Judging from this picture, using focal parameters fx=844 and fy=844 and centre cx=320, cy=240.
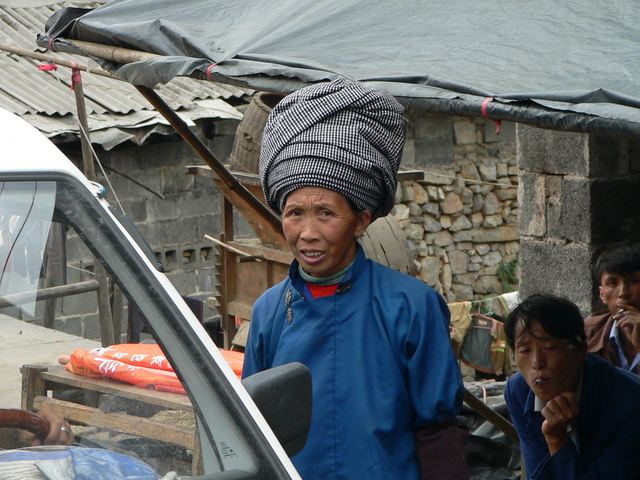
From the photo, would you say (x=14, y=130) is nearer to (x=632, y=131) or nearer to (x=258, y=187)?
(x=632, y=131)

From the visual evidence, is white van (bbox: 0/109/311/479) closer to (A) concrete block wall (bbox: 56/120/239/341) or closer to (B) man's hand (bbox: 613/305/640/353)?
(B) man's hand (bbox: 613/305/640/353)

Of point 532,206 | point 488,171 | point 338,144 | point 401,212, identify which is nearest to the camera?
point 338,144

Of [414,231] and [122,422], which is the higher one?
[414,231]

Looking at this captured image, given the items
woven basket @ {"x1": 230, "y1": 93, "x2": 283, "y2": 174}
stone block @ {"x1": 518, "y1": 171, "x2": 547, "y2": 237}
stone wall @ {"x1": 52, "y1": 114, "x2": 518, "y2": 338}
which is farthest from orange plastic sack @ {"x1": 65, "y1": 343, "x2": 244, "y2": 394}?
stone wall @ {"x1": 52, "y1": 114, "x2": 518, "y2": 338}

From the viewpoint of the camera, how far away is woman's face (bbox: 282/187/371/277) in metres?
2.15

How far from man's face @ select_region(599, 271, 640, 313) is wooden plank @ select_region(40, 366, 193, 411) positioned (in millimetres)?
2460

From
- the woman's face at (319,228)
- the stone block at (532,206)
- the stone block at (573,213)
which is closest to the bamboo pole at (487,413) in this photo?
the stone block at (573,213)

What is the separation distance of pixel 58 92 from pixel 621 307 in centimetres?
706

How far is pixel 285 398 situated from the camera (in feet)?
5.89

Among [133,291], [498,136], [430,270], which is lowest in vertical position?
[430,270]

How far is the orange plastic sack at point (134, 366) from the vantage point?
5.89 ft

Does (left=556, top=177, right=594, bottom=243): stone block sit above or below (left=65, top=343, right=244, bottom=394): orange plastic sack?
above

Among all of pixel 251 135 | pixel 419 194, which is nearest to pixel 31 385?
pixel 251 135

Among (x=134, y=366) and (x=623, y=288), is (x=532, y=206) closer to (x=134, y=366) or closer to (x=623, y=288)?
(x=623, y=288)
